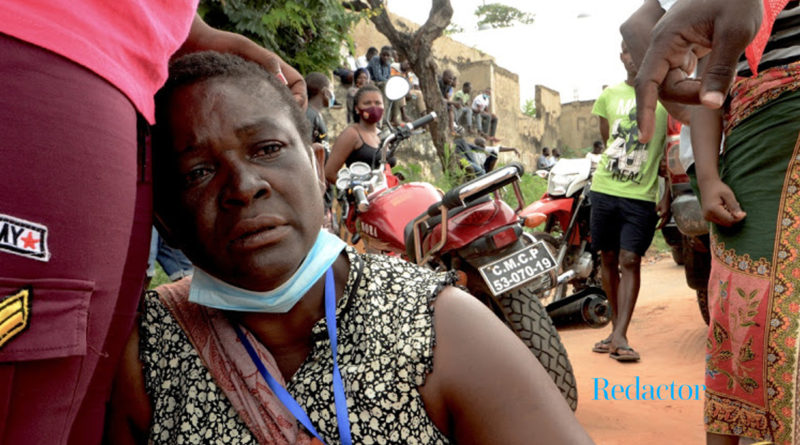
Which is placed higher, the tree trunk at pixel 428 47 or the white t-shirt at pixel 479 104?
the tree trunk at pixel 428 47

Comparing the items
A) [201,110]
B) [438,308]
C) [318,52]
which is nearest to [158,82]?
[201,110]

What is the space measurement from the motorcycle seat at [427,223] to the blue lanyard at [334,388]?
1.91 metres

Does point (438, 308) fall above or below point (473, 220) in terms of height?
above

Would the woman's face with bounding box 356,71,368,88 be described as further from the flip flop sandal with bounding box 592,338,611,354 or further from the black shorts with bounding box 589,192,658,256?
the flip flop sandal with bounding box 592,338,611,354

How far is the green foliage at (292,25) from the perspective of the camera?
588cm

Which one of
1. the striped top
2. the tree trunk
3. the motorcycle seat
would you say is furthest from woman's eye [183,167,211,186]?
the tree trunk

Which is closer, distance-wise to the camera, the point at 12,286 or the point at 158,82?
the point at 12,286

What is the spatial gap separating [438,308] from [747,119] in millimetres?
1257

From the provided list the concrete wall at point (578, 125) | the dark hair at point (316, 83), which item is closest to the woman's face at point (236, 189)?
the dark hair at point (316, 83)

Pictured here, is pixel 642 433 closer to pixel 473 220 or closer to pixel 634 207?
pixel 473 220

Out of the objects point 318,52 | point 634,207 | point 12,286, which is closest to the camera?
point 12,286

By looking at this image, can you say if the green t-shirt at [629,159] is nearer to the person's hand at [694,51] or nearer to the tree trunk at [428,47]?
the person's hand at [694,51]

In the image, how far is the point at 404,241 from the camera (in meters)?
3.51

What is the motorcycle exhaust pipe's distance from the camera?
3945mm
